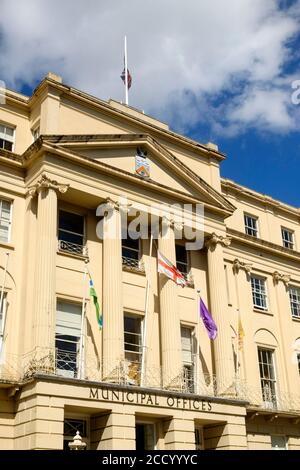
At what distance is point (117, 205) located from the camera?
25562 mm

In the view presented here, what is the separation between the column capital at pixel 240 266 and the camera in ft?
103

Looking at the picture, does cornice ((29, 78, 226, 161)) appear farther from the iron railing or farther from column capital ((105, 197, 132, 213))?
the iron railing

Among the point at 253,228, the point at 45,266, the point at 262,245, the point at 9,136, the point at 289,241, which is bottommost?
the point at 45,266

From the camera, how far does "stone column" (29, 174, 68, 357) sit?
845 inches

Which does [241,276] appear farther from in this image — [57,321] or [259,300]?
[57,321]

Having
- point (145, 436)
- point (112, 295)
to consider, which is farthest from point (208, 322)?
point (145, 436)

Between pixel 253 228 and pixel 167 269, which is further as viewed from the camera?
pixel 253 228

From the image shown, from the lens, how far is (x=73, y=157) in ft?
80.3

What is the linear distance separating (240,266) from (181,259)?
403cm

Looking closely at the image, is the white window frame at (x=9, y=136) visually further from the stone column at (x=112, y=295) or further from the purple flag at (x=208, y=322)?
the purple flag at (x=208, y=322)

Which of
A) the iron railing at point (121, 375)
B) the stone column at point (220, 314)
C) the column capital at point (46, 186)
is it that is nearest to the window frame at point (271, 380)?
the iron railing at point (121, 375)

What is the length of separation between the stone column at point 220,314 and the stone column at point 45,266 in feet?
25.2

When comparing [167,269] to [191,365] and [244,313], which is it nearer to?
[191,365]

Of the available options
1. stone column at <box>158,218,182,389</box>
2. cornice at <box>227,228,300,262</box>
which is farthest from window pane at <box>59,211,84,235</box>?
cornice at <box>227,228,300,262</box>
